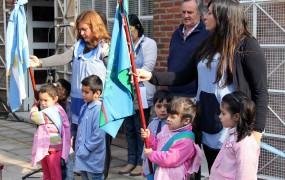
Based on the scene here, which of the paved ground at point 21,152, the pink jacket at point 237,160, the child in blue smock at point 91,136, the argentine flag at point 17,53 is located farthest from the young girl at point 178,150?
the paved ground at point 21,152

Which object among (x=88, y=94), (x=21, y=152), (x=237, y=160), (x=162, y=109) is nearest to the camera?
(x=237, y=160)

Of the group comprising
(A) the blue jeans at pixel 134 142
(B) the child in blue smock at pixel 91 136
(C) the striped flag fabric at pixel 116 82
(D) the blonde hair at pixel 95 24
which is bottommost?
(A) the blue jeans at pixel 134 142

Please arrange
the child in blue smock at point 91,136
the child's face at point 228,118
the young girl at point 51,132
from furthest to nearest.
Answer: the young girl at point 51,132
the child in blue smock at point 91,136
the child's face at point 228,118

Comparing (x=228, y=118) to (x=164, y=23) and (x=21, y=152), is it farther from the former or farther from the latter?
(x=21, y=152)

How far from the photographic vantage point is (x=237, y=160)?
9.71 ft

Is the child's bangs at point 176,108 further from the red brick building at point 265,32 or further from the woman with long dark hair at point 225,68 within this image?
the red brick building at point 265,32

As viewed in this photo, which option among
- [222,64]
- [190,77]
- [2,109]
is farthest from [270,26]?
[2,109]

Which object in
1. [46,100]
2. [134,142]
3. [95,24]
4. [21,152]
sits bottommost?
[21,152]

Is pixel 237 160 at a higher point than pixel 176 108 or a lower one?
lower

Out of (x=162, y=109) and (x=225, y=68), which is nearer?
(x=225, y=68)

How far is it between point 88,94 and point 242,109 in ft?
6.30

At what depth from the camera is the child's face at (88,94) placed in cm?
452

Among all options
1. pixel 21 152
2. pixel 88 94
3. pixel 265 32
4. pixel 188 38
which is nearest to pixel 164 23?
pixel 265 32

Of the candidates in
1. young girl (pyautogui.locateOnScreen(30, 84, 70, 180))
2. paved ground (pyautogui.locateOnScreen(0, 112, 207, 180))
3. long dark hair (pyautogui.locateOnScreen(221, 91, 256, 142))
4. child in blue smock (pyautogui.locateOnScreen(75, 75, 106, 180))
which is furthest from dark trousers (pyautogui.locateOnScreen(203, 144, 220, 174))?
paved ground (pyautogui.locateOnScreen(0, 112, 207, 180))
